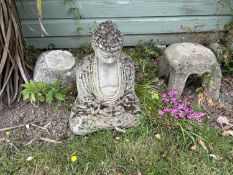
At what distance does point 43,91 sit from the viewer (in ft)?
10.9

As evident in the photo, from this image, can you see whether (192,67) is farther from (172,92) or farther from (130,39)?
(130,39)

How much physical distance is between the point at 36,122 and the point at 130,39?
151cm

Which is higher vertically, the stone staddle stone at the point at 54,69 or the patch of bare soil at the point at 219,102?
the stone staddle stone at the point at 54,69

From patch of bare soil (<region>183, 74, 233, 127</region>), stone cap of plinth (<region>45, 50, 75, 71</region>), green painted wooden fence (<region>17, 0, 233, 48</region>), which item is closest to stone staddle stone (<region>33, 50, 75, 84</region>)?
stone cap of plinth (<region>45, 50, 75, 71</region>)

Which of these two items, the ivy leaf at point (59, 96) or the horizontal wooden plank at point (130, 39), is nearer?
the ivy leaf at point (59, 96)

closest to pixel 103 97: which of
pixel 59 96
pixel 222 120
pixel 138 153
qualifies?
pixel 59 96

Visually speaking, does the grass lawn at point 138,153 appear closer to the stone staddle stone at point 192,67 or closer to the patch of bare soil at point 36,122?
the patch of bare soil at point 36,122

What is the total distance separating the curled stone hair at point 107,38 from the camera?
2.72m

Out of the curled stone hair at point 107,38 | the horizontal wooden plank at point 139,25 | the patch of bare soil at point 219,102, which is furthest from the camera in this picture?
the horizontal wooden plank at point 139,25

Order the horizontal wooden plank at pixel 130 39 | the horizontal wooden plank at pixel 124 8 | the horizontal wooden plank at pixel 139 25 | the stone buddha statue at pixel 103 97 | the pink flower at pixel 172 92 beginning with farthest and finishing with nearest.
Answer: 1. the horizontal wooden plank at pixel 130 39
2. the horizontal wooden plank at pixel 139 25
3. the horizontal wooden plank at pixel 124 8
4. the pink flower at pixel 172 92
5. the stone buddha statue at pixel 103 97

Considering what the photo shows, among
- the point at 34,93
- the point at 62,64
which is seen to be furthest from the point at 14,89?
the point at 62,64

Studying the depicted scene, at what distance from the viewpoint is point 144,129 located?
3.17 m

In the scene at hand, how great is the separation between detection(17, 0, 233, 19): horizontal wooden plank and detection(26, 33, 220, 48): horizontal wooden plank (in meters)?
0.27

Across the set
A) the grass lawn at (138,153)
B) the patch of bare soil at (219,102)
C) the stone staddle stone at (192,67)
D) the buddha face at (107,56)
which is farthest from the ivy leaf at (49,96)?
the patch of bare soil at (219,102)
